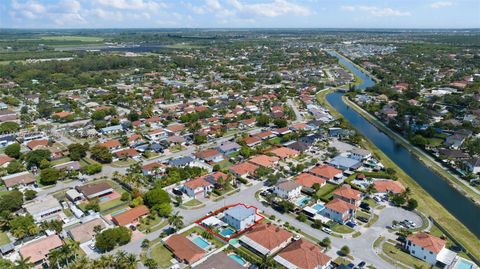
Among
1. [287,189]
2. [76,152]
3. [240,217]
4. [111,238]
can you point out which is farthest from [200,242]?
[76,152]

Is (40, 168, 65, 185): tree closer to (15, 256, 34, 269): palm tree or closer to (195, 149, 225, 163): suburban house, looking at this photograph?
(15, 256, 34, 269): palm tree

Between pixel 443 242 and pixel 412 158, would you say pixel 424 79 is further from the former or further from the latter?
pixel 443 242

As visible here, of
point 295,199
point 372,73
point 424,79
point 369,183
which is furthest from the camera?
point 372,73

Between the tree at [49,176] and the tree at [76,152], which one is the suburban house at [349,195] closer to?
the tree at [49,176]

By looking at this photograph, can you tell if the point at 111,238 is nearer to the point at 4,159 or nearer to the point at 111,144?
the point at 111,144

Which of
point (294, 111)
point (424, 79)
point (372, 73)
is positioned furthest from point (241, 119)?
point (372, 73)

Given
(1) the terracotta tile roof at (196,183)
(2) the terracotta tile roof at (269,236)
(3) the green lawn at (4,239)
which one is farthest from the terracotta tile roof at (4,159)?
(2) the terracotta tile roof at (269,236)

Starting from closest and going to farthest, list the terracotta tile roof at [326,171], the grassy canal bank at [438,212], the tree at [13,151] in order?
the grassy canal bank at [438,212] < the terracotta tile roof at [326,171] < the tree at [13,151]
